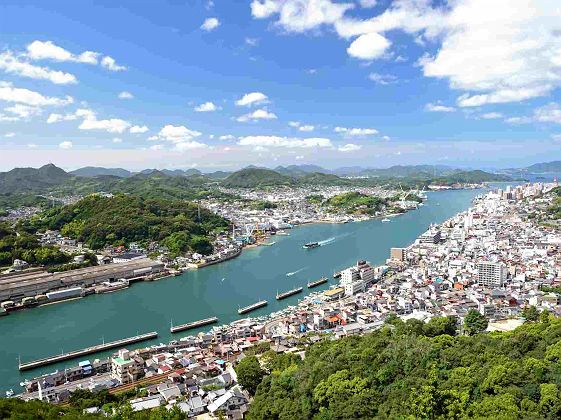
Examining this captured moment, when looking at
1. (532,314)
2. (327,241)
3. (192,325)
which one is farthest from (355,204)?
(192,325)

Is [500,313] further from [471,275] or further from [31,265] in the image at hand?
[31,265]

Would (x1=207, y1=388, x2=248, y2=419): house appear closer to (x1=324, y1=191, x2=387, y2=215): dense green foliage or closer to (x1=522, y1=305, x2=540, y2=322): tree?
(x1=522, y1=305, x2=540, y2=322): tree

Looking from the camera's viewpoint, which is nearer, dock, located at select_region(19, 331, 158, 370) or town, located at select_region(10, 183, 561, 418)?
town, located at select_region(10, 183, 561, 418)

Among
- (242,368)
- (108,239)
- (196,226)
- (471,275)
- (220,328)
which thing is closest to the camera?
(242,368)

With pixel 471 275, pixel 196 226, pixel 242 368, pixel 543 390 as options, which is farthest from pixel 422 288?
pixel 196 226

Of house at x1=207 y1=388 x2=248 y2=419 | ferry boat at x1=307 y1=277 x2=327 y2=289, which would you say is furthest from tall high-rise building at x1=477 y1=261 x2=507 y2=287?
house at x1=207 y1=388 x2=248 y2=419

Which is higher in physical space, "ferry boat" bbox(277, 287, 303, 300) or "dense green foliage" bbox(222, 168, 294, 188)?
"dense green foliage" bbox(222, 168, 294, 188)
